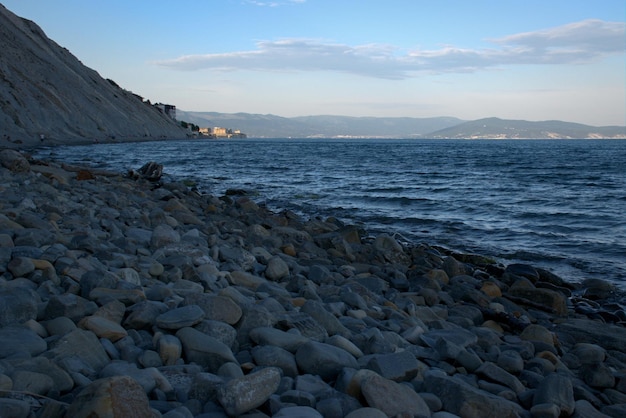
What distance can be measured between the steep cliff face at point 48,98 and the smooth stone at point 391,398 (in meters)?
34.1

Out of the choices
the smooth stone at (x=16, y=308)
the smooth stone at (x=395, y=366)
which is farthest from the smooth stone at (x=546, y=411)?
the smooth stone at (x=16, y=308)

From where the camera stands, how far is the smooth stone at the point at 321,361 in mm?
3160

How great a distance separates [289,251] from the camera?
803 cm

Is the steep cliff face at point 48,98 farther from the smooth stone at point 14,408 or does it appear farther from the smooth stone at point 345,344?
the smooth stone at point 14,408

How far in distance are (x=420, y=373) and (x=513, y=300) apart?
3.96 metres

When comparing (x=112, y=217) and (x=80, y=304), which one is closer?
(x=80, y=304)

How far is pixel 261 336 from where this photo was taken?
345cm

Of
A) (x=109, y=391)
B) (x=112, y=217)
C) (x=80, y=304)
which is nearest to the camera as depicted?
(x=109, y=391)

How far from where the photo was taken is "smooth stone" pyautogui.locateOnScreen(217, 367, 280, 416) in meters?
2.50

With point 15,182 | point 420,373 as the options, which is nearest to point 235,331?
point 420,373

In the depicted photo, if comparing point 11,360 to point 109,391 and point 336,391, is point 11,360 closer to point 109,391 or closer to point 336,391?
point 109,391

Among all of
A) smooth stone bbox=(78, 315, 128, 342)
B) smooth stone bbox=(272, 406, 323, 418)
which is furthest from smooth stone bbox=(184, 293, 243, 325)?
smooth stone bbox=(272, 406, 323, 418)

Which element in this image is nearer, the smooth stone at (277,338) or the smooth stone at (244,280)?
the smooth stone at (277,338)

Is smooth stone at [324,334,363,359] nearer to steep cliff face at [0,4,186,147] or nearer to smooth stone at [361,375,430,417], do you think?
smooth stone at [361,375,430,417]
